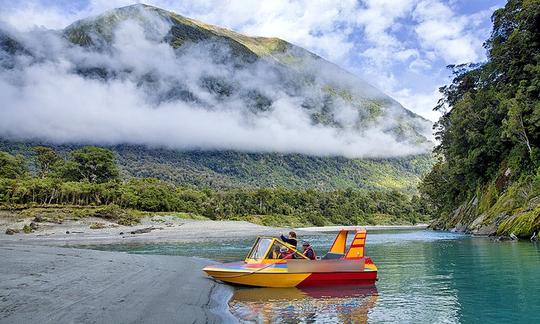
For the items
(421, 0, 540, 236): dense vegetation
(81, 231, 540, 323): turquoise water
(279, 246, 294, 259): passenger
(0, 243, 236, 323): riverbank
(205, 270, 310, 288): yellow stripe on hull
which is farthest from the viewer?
(421, 0, 540, 236): dense vegetation

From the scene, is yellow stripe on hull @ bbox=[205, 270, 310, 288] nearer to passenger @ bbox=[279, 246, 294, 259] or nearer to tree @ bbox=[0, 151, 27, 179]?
passenger @ bbox=[279, 246, 294, 259]

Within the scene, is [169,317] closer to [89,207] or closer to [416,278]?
[416,278]

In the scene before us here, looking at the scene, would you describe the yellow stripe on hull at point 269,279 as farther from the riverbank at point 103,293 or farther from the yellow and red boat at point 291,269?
the riverbank at point 103,293

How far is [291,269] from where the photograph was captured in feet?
66.9

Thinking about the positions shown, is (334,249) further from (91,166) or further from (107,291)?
(91,166)

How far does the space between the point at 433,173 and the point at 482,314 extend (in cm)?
8626

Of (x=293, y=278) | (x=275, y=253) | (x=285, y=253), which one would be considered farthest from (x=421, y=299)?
(x=275, y=253)

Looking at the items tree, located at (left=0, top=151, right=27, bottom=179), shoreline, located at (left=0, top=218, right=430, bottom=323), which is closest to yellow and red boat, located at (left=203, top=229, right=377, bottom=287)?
shoreline, located at (left=0, top=218, right=430, bottom=323)

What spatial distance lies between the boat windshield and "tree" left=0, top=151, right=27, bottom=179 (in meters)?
113

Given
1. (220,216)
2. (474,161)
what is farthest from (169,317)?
(220,216)

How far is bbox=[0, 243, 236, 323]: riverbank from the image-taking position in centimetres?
1262

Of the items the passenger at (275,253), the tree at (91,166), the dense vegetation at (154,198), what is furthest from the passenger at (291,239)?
the tree at (91,166)

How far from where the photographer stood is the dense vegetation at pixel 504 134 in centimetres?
4819

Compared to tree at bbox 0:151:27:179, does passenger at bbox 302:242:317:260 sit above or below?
below
